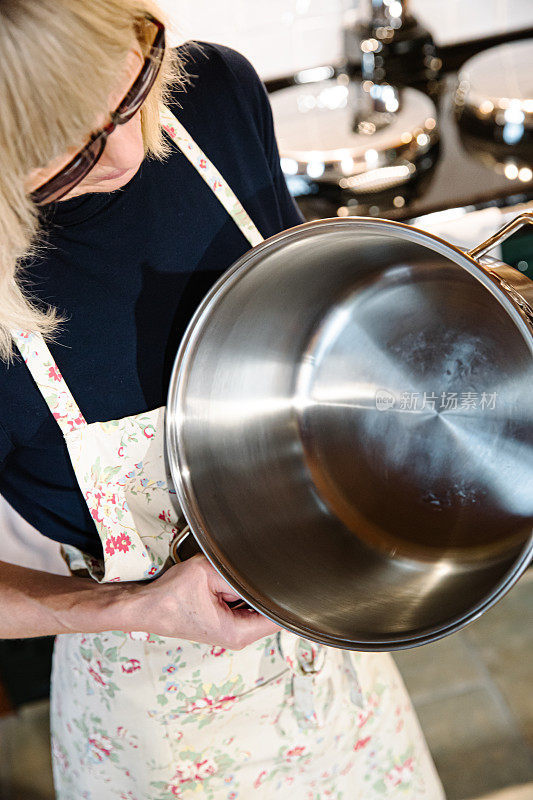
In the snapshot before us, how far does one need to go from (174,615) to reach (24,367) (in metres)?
0.25

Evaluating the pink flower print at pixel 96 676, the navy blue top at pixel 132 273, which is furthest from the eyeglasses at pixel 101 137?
the pink flower print at pixel 96 676

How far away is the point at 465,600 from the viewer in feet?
2.07

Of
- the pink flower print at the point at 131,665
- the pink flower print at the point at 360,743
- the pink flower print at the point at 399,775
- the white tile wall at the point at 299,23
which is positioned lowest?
the pink flower print at the point at 399,775

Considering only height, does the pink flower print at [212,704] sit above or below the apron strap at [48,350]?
below

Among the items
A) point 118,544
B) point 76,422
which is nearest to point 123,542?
point 118,544

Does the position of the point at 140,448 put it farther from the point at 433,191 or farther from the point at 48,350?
the point at 433,191

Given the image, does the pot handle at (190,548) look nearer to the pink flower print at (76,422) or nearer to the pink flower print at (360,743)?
the pink flower print at (76,422)

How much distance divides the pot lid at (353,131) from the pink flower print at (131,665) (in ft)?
2.50

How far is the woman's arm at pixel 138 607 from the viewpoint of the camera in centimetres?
67

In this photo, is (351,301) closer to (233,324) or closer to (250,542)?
(233,324)

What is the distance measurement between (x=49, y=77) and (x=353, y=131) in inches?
35.0

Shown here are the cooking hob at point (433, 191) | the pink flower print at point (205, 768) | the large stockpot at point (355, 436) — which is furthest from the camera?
the cooking hob at point (433, 191)

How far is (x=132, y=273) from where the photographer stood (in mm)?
733


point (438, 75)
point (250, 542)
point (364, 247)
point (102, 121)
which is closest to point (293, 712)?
point (250, 542)
